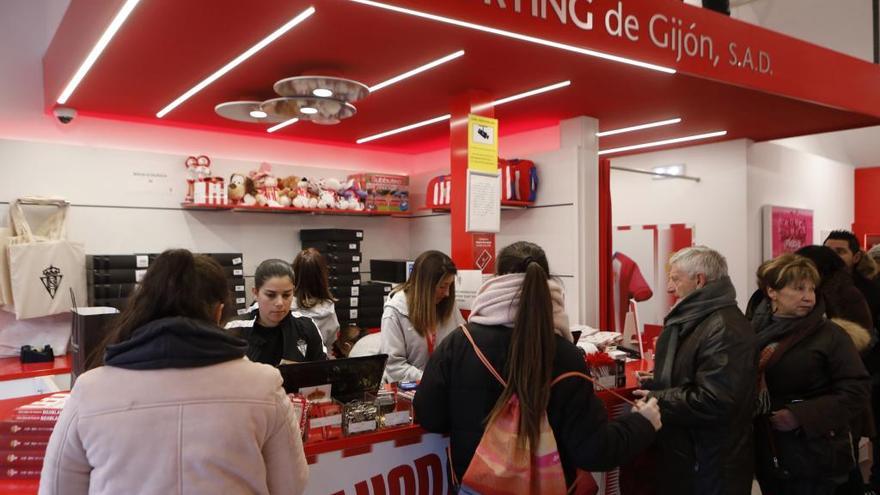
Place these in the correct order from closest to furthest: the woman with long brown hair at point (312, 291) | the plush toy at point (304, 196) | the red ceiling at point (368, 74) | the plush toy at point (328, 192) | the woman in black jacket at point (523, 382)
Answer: the woman in black jacket at point (523, 382), the red ceiling at point (368, 74), the woman with long brown hair at point (312, 291), the plush toy at point (304, 196), the plush toy at point (328, 192)

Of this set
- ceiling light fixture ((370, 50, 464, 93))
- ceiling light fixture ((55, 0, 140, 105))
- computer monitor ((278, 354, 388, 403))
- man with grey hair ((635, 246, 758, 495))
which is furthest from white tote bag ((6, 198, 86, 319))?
man with grey hair ((635, 246, 758, 495))

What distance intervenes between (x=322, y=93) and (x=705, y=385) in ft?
8.17

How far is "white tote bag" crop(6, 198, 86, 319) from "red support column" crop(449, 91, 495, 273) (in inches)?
111

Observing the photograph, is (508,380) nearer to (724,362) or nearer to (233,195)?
(724,362)

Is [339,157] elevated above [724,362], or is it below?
above

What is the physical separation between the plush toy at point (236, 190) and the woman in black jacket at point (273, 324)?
2609mm

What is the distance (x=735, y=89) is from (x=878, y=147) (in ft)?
18.4

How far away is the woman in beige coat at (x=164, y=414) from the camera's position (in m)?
1.35

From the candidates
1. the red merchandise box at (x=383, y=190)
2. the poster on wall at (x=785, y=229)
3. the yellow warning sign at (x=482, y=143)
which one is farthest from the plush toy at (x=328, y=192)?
the poster on wall at (x=785, y=229)

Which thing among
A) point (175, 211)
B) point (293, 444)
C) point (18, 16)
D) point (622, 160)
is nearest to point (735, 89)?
point (622, 160)

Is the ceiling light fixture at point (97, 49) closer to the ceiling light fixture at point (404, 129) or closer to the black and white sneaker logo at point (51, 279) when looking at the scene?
the black and white sneaker logo at point (51, 279)

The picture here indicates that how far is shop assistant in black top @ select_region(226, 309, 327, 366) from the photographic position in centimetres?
293

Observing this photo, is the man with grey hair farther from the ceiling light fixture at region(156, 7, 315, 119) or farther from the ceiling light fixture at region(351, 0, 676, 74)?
the ceiling light fixture at region(156, 7, 315, 119)

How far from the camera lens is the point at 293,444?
5.08 ft
